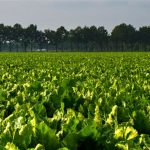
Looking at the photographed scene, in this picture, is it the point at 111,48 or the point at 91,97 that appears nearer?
the point at 91,97

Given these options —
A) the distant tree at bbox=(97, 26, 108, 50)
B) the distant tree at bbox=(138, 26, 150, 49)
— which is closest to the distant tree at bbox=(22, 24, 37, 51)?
the distant tree at bbox=(97, 26, 108, 50)

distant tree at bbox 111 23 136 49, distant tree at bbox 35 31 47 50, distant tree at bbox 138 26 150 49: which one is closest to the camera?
distant tree at bbox 111 23 136 49

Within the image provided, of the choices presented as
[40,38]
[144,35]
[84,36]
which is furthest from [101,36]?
[40,38]

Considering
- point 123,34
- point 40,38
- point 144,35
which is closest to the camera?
point 123,34

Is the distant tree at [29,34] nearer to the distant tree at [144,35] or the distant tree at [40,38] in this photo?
the distant tree at [40,38]

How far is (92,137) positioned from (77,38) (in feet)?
498

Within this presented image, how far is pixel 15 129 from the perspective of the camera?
3102 mm

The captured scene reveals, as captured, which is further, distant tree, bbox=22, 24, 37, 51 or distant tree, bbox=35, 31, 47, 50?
distant tree, bbox=35, 31, 47, 50

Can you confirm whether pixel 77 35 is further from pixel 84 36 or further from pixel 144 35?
pixel 144 35

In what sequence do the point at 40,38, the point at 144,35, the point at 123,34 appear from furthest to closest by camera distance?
the point at 40,38 < the point at 144,35 < the point at 123,34

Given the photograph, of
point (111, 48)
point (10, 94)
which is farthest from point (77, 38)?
point (10, 94)

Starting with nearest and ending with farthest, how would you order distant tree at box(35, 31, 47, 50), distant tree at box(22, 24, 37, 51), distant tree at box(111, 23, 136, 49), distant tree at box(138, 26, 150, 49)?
distant tree at box(111, 23, 136, 49)
distant tree at box(138, 26, 150, 49)
distant tree at box(22, 24, 37, 51)
distant tree at box(35, 31, 47, 50)

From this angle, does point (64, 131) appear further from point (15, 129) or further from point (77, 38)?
point (77, 38)

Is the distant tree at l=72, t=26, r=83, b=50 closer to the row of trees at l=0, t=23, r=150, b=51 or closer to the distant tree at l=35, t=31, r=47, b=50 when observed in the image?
the row of trees at l=0, t=23, r=150, b=51
